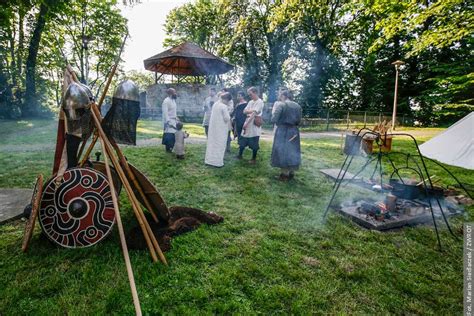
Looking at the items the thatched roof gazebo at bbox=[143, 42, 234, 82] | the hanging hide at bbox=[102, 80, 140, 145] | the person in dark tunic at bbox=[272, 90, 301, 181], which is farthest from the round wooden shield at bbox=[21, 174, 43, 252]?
the thatched roof gazebo at bbox=[143, 42, 234, 82]

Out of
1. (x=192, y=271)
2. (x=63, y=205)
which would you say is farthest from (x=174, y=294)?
(x=63, y=205)

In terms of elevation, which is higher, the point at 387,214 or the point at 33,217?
the point at 33,217

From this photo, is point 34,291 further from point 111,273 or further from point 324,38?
point 324,38

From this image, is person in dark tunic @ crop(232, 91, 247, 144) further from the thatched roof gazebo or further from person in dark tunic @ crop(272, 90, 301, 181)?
the thatched roof gazebo

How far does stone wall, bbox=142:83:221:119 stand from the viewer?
21.8m

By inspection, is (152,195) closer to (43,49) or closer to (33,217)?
(33,217)

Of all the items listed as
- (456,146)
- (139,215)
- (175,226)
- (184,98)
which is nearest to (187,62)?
(184,98)

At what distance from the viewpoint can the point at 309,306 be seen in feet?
7.50

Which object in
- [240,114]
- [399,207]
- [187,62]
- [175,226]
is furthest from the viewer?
[187,62]

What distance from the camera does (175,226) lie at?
11.4 ft

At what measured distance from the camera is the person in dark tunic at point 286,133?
5863mm

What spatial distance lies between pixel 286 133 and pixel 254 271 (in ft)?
12.4

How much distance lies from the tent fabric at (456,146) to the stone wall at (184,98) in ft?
57.4

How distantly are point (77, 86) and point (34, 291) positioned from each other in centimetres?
199
